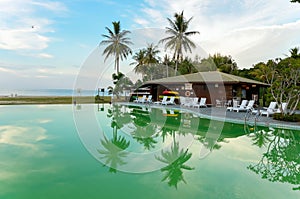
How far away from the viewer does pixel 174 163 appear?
5566 mm

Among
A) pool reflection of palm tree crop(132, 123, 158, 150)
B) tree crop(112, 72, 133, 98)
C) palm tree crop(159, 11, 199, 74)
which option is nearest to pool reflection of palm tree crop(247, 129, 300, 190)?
pool reflection of palm tree crop(132, 123, 158, 150)

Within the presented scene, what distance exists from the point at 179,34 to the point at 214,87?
8343 mm

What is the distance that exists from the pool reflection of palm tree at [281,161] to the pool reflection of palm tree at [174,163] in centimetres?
146

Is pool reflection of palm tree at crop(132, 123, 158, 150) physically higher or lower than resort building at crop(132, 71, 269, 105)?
lower

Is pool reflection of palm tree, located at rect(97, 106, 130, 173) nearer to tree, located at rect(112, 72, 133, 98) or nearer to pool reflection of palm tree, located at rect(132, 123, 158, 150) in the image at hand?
pool reflection of palm tree, located at rect(132, 123, 158, 150)

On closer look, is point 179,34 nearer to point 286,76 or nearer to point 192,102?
point 192,102

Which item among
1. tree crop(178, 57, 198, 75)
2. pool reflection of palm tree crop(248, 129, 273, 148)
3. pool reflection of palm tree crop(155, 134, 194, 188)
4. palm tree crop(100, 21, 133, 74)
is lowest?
pool reflection of palm tree crop(155, 134, 194, 188)

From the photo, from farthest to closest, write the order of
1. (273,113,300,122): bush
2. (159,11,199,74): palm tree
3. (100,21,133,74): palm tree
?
(100,21,133,74): palm tree → (159,11,199,74): palm tree → (273,113,300,122): bush

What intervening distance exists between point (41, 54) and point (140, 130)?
1482 cm

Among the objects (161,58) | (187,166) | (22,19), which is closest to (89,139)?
(187,166)

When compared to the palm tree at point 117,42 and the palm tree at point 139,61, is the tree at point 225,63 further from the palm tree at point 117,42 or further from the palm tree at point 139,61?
the palm tree at point 117,42

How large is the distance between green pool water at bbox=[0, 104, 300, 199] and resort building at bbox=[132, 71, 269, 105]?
8.27 m

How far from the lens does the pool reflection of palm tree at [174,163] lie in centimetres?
458

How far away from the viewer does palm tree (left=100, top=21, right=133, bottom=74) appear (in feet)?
83.1
